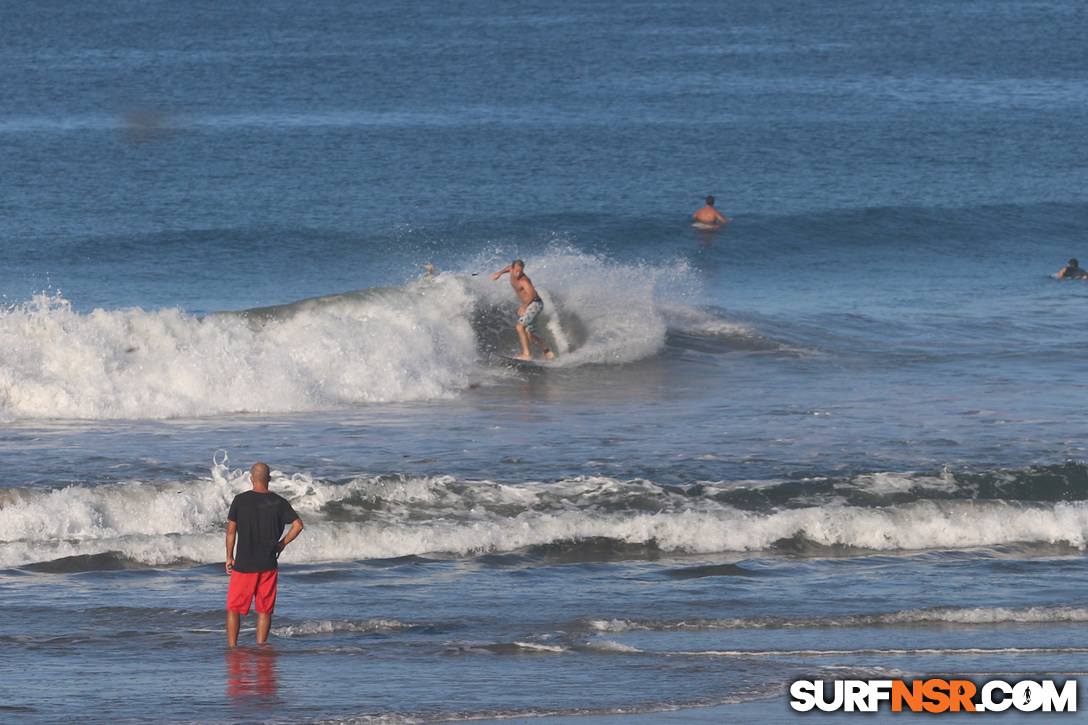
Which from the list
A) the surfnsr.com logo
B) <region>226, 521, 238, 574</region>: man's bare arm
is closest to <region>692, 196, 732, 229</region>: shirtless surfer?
<region>226, 521, 238, 574</region>: man's bare arm

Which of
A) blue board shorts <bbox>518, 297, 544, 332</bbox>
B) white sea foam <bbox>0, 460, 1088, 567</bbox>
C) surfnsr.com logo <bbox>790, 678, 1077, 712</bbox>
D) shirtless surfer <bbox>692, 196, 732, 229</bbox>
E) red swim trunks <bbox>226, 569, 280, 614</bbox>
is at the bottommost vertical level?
surfnsr.com logo <bbox>790, 678, 1077, 712</bbox>

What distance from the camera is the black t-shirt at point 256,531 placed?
26.9 feet

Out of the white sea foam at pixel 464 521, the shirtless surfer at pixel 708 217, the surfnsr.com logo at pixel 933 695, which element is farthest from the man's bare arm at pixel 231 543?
the shirtless surfer at pixel 708 217

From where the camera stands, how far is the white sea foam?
35.7 feet

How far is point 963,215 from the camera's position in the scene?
133 ft

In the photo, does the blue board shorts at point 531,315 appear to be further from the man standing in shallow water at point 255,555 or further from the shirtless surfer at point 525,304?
the man standing in shallow water at point 255,555

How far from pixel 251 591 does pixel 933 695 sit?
13.4 ft

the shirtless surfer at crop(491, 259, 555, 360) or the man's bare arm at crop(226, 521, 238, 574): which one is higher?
the shirtless surfer at crop(491, 259, 555, 360)

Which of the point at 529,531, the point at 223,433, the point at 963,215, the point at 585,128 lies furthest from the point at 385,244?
the point at 529,531

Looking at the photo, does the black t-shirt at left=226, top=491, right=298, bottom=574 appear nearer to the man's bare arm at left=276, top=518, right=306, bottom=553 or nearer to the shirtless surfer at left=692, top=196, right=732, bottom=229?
the man's bare arm at left=276, top=518, right=306, bottom=553

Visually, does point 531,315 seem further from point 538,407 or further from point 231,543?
point 231,543

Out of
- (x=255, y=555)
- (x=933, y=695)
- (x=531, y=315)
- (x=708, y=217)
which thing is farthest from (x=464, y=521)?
(x=708, y=217)

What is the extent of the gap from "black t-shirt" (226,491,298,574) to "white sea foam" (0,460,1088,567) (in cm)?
239

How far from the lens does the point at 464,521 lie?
38.1 feet
